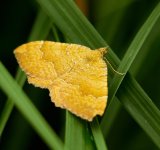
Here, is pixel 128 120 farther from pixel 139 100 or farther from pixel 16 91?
pixel 16 91

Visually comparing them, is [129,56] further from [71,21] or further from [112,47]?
[112,47]

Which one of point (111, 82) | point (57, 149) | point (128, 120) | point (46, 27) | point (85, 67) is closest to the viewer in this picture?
point (57, 149)

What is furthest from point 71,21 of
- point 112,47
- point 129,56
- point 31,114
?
point 112,47

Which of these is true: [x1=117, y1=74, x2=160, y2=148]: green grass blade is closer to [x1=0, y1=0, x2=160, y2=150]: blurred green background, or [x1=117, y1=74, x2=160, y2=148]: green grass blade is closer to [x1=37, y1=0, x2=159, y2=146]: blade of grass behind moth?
[x1=37, y1=0, x2=159, y2=146]: blade of grass behind moth

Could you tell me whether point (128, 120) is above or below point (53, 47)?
below

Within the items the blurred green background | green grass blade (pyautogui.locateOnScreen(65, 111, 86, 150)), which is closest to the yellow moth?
green grass blade (pyautogui.locateOnScreen(65, 111, 86, 150))

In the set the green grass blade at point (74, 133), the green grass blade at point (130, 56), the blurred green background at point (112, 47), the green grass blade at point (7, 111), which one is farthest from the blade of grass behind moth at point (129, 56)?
the blurred green background at point (112, 47)

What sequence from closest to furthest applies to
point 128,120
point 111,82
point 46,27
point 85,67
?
point 111,82 → point 85,67 → point 46,27 → point 128,120

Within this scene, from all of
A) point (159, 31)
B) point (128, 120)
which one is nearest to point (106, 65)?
point (159, 31)
